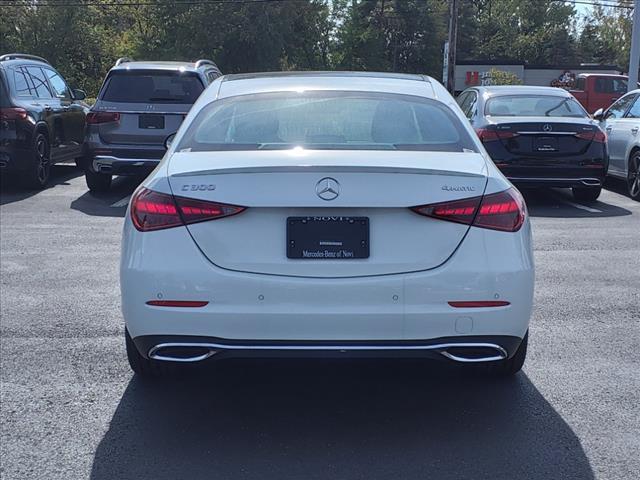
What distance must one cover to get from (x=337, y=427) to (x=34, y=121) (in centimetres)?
891

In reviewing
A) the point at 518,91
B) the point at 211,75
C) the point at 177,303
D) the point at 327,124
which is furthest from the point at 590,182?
the point at 177,303

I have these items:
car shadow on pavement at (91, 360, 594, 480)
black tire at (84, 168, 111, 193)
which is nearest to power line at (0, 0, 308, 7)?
black tire at (84, 168, 111, 193)

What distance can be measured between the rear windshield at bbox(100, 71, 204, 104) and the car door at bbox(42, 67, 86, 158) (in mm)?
2058

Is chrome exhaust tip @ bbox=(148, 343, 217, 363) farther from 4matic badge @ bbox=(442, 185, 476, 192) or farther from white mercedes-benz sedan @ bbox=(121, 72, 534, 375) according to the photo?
4matic badge @ bbox=(442, 185, 476, 192)

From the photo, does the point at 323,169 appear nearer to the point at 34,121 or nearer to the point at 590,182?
the point at 590,182

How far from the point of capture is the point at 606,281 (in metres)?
7.29

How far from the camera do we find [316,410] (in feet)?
14.7

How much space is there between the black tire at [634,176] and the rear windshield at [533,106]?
945mm

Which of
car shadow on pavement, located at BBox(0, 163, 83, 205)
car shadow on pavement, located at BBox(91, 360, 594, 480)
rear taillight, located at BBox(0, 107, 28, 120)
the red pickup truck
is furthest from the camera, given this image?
the red pickup truck

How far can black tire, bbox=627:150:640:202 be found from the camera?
1213 centimetres

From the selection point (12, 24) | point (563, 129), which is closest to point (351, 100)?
point (563, 129)

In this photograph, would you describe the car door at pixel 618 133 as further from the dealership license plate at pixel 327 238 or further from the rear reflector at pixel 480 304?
the dealership license plate at pixel 327 238

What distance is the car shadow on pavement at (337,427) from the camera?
3.81 meters

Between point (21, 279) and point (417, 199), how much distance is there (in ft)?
14.7
